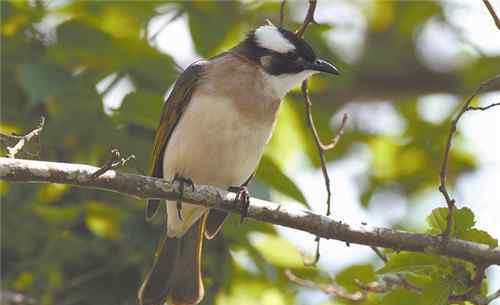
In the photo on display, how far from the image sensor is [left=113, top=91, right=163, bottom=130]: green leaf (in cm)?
467

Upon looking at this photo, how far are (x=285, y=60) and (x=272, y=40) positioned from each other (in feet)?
0.49

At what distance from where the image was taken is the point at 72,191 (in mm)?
5344

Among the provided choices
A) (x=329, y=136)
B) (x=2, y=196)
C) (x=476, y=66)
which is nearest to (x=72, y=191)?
(x=2, y=196)

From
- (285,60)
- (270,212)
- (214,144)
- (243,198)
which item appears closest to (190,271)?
(214,144)

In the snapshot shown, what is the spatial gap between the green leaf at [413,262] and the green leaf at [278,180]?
2.84 ft

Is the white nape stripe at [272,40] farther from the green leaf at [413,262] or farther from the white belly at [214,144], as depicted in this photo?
the green leaf at [413,262]

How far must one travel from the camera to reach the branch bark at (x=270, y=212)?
3.39m

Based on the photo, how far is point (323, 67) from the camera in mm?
4996

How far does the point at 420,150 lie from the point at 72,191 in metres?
2.79

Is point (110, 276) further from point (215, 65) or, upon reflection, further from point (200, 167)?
point (215, 65)

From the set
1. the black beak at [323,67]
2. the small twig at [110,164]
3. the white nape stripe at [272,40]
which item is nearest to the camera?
the small twig at [110,164]

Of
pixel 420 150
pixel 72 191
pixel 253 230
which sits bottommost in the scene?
pixel 420 150

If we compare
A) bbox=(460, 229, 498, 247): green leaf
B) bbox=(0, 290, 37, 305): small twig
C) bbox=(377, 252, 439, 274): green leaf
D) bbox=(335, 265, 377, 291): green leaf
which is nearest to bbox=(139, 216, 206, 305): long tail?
bbox=(0, 290, 37, 305): small twig

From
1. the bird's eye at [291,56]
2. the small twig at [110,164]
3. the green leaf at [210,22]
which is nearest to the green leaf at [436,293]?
the small twig at [110,164]
